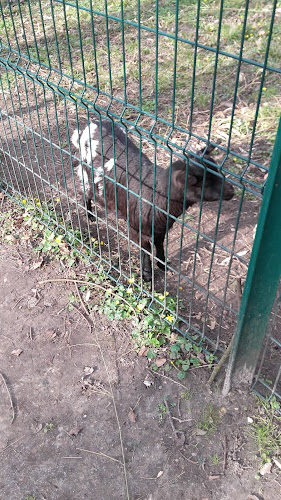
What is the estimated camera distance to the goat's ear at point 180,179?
3134 millimetres

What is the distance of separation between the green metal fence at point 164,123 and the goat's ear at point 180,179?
21cm

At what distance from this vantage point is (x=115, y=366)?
3.44m

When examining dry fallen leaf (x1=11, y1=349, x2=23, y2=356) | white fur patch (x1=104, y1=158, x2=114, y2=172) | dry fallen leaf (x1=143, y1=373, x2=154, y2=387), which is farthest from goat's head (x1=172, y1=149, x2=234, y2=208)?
dry fallen leaf (x1=11, y1=349, x2=23, y2=356)

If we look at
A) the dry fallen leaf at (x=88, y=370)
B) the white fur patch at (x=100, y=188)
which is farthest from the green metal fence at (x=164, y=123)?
the dry fallen leaf at (x=88, y=370)

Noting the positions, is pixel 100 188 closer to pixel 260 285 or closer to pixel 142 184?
pixel 142 184

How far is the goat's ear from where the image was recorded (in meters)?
3.13

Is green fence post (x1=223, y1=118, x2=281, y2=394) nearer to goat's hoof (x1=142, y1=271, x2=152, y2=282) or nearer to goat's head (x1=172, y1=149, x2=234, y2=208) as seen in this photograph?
goat's head (x1=172, y1=149, x2=234, y2=208)

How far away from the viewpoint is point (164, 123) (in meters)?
2.98

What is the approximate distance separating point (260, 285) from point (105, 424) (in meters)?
1.43

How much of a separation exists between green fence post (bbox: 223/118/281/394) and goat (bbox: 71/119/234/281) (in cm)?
75

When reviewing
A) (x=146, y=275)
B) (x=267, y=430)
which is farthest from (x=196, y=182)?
(x=267, y=430)

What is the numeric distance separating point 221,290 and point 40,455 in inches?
77.1

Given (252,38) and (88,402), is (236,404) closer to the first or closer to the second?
(88,402)

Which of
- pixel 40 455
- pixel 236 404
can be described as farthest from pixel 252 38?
pixel 40 455
